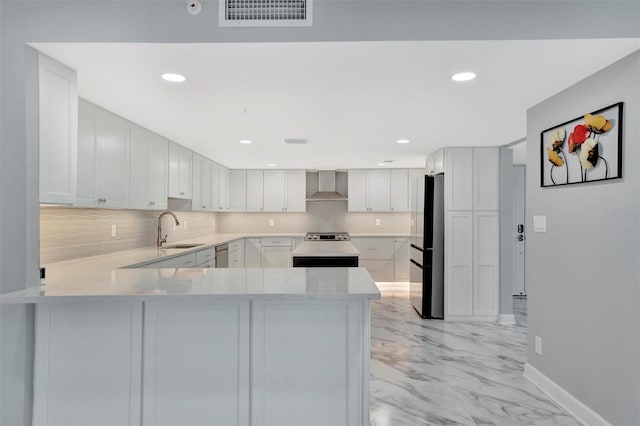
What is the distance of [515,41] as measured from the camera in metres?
1.75

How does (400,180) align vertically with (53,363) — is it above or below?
above

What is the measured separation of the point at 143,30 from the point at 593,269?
2951 millimetres

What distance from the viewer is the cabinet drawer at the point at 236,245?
566 cm

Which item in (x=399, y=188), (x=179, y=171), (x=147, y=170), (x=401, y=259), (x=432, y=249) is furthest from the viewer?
(x=399, y=188)

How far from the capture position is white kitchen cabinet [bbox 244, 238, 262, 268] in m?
6.40

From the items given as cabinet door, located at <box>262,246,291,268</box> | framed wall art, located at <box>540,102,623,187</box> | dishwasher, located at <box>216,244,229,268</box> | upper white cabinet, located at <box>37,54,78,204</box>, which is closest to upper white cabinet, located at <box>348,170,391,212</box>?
cabinet door, located at <box>262,246,291,268</box>

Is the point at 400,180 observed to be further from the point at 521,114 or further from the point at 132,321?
the point at 132,321

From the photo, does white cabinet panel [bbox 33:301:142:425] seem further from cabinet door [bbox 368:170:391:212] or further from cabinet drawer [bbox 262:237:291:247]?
cabinet door [bbox 368:170:391:212]

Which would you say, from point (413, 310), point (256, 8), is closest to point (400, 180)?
point (413, 310)

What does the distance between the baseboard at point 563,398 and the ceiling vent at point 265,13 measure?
9.32 ft

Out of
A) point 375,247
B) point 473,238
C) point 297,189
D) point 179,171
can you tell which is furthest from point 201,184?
point 473,238

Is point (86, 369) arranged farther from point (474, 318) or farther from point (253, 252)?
point (253, 252)

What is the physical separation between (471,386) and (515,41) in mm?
2466

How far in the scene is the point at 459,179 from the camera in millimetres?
4477
